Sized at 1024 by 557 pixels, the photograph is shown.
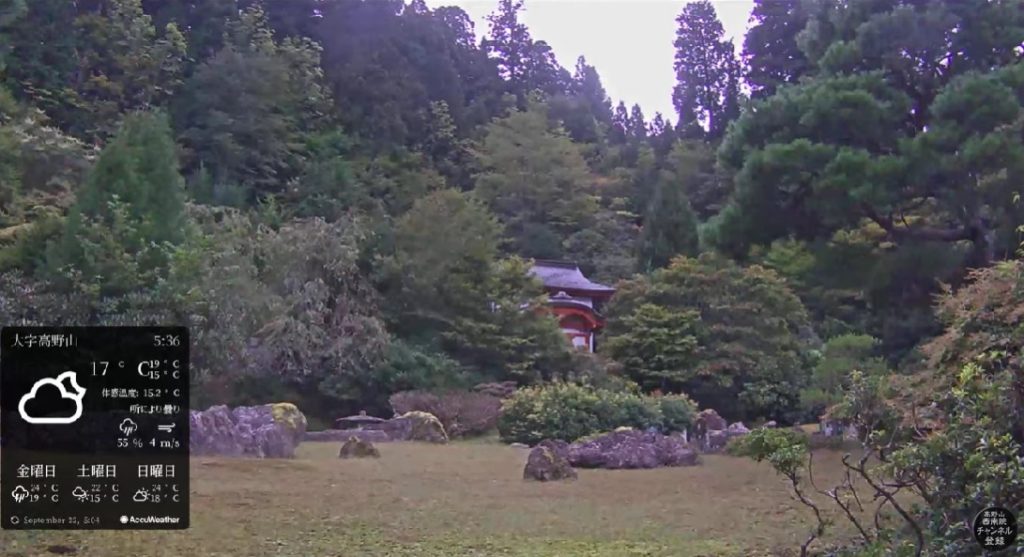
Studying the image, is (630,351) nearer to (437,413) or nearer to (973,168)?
(437,413)

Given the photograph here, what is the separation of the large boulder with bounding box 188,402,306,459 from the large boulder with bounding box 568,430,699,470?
7.10 feet

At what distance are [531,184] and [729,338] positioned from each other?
8179 mm

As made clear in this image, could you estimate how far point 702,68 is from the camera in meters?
21.7

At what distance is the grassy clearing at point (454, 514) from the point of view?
3.60m

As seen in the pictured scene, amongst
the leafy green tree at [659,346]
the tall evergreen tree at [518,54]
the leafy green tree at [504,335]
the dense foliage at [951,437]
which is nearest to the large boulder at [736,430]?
the leafy green tree at [659,346]

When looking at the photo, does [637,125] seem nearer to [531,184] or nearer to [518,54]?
[518,54]

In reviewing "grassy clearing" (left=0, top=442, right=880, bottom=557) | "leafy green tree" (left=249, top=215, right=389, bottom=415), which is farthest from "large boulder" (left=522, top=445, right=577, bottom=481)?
"leafy green tree" (left=249, top=215, right=389, bottom=415)

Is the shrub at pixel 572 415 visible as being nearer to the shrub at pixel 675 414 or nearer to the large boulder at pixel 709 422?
the shrub at pixel 675 414

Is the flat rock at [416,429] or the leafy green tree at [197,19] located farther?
the leafy green tree at [197,19]

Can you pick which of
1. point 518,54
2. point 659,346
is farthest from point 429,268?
point 518,54

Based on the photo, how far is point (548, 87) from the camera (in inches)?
1099

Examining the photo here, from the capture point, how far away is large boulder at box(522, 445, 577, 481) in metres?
6.17

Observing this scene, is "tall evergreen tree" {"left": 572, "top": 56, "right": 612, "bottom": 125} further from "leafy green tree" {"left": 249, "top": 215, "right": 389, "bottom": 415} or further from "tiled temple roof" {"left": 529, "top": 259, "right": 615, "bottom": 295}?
"leafy green tree" {"left": 249, "top": 215, "right": 389, "bottom": 415}
